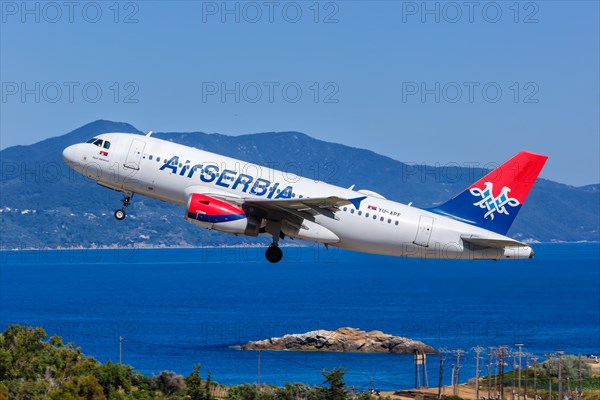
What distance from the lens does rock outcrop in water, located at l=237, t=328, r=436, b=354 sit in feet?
587

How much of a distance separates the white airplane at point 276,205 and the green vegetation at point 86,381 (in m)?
30.6

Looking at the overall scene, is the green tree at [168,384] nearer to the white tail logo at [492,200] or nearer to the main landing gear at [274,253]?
the main landing gear at [274,253]

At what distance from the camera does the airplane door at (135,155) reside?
5156 centimetres

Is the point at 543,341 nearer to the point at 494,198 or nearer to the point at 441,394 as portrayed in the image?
the point at 441,394

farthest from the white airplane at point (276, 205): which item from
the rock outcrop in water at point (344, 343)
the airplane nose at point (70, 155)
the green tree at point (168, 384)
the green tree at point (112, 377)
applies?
the rock outcrop in water at point (344, 343)

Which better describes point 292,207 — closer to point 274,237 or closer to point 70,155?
point 274,237

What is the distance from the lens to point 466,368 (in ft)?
566

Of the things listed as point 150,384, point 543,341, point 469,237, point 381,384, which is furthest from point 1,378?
point 543,341

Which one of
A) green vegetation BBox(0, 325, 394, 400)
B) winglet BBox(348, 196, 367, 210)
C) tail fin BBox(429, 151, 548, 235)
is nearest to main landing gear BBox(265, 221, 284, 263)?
winglet BBox(348, 196, 367, 210)

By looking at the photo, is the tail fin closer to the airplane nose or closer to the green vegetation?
the airplane nose

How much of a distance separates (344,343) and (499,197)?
427ft

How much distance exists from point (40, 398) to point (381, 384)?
3262 inches

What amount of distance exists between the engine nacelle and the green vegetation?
107 feet

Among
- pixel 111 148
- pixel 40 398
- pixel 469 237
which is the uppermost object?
pixel 111 148
